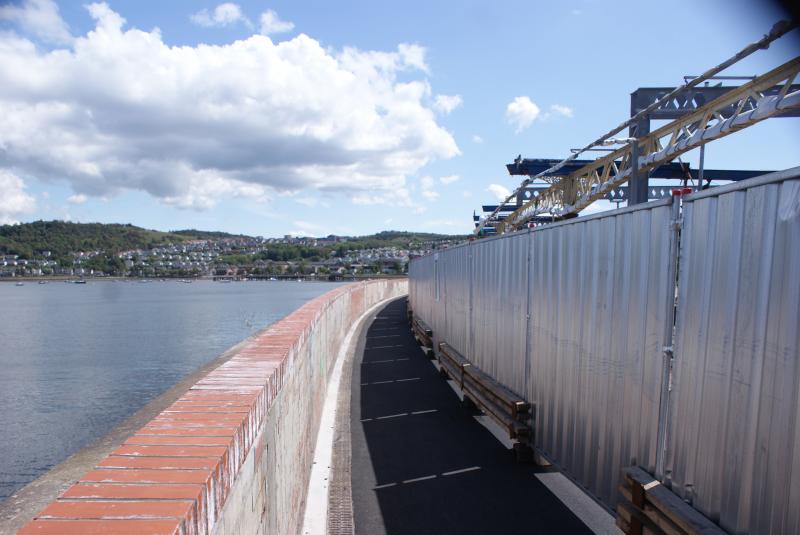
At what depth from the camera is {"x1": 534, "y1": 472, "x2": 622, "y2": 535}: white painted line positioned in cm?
502

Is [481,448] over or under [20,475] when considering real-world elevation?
over

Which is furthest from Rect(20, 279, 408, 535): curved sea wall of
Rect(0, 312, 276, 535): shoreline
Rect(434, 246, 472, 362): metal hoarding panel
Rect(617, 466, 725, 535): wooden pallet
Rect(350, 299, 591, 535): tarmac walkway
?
Rect(434, 246, 472, 362): metal hoarding panel

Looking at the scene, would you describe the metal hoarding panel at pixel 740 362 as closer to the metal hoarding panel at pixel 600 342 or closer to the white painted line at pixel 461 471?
the metal hoarding panel at pixel 600 342

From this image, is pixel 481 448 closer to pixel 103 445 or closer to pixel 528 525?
pixel 528 525

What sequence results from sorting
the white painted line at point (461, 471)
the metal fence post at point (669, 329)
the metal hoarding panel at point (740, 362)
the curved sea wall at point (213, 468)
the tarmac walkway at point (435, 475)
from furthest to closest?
the white painted line at point (461, 471) → the tarmac walkway at point (435, 475) → the metal fence post at point (669, 329) → the metal hoarding panel at point (740, 362) → the curved sea wall at point (213, 468)

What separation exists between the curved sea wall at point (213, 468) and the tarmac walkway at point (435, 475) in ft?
3.45

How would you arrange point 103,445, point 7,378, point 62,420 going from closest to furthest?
1. point 103,445
2. point 62,420
3. point 7,378

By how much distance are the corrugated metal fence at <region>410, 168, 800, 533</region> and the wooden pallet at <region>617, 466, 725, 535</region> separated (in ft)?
0.30

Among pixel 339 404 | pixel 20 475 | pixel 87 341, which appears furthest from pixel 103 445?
pixel 87 341

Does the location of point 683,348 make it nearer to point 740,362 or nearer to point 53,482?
point 740,362

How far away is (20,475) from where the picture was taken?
16.5 meters

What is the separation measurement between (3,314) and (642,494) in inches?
3386

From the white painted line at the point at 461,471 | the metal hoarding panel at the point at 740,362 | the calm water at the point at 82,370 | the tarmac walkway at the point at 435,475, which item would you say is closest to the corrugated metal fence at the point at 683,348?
the metal hoarding panel at the point at 740,362

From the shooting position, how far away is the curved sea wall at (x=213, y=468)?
74.8 inches
